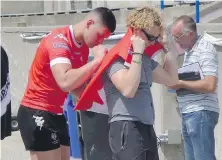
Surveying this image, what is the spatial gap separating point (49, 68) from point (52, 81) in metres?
0.10

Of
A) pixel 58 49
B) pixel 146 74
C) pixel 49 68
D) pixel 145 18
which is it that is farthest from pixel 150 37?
pixel 49 68

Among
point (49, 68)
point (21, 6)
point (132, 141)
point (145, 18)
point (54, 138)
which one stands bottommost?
point (54, 138)

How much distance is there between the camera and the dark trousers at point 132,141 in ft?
11.3

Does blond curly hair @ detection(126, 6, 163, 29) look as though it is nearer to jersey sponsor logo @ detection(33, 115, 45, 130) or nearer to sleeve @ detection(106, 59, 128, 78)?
sleeve @ detection(106, 59, 128, 78)

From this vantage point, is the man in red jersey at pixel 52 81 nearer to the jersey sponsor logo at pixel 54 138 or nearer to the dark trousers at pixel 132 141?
the jersey sponsor logo at pixel 54 138

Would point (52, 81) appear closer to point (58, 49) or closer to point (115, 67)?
point (58, 49)

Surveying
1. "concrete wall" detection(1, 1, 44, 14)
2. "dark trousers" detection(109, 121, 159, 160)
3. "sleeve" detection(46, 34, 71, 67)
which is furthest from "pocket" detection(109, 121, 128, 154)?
"concrete wall" detection(1, 1, 44, 14)

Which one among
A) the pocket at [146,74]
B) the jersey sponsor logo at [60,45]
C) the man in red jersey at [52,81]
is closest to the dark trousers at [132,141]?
the pocket at [146,74]

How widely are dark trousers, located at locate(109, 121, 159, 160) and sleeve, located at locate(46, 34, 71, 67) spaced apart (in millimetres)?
597

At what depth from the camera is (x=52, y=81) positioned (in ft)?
12.9

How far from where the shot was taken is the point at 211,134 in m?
4.59

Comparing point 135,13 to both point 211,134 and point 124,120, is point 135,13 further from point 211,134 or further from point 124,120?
point 211,134

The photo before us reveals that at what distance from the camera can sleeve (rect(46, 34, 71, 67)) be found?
3.71 m

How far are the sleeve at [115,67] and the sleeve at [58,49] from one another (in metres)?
0.36
